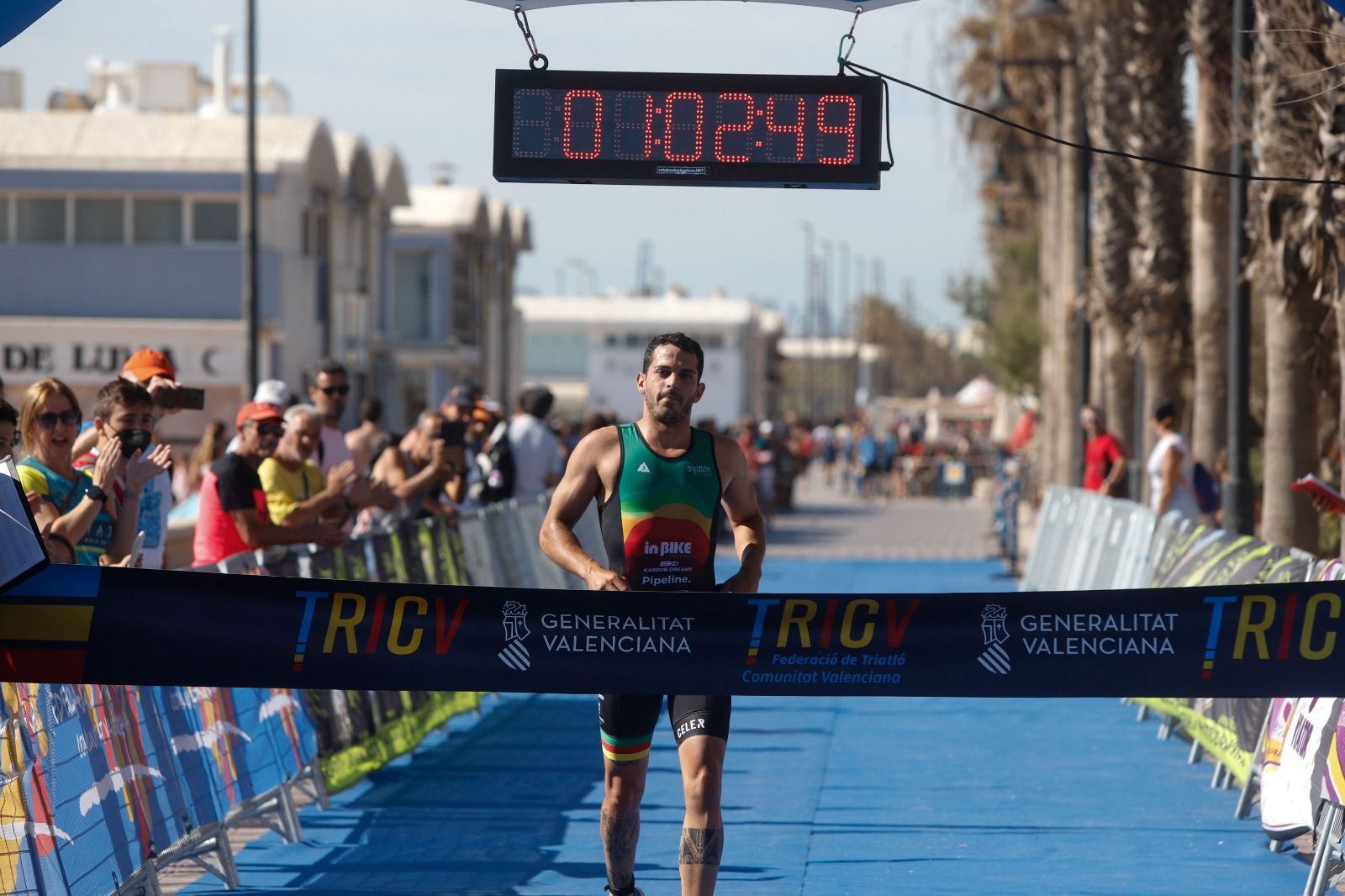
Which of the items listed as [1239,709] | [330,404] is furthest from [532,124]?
[330,404]

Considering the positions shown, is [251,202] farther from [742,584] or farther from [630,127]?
[742,584]

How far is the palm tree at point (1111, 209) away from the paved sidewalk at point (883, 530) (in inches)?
122

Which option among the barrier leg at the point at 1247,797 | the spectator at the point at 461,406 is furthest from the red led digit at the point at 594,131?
the spectator at the point at 461,406

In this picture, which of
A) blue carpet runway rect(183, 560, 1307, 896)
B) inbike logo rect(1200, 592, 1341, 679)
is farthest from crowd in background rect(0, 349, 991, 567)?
inbike logo rect(1200, 592, 1341, 679)

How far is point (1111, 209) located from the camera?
26.2 m

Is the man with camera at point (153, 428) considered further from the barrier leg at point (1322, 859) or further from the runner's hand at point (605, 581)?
the barrier leg at point (1322, 859)

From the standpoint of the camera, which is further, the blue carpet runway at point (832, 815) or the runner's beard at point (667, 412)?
the blue carpet runway at point (832, 815)

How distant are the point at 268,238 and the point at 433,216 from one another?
17.0m

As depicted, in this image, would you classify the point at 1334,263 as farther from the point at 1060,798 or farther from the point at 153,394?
the point at 153,394

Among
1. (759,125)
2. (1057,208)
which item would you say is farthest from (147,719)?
(1057,208)

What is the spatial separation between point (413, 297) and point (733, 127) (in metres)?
48.6

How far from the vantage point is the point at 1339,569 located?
786 centimetres

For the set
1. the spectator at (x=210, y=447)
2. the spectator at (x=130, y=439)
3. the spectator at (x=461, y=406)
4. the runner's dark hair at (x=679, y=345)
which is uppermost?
the runner's dark hair at (x=679, y=345)

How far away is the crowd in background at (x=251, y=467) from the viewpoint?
25.0ft
